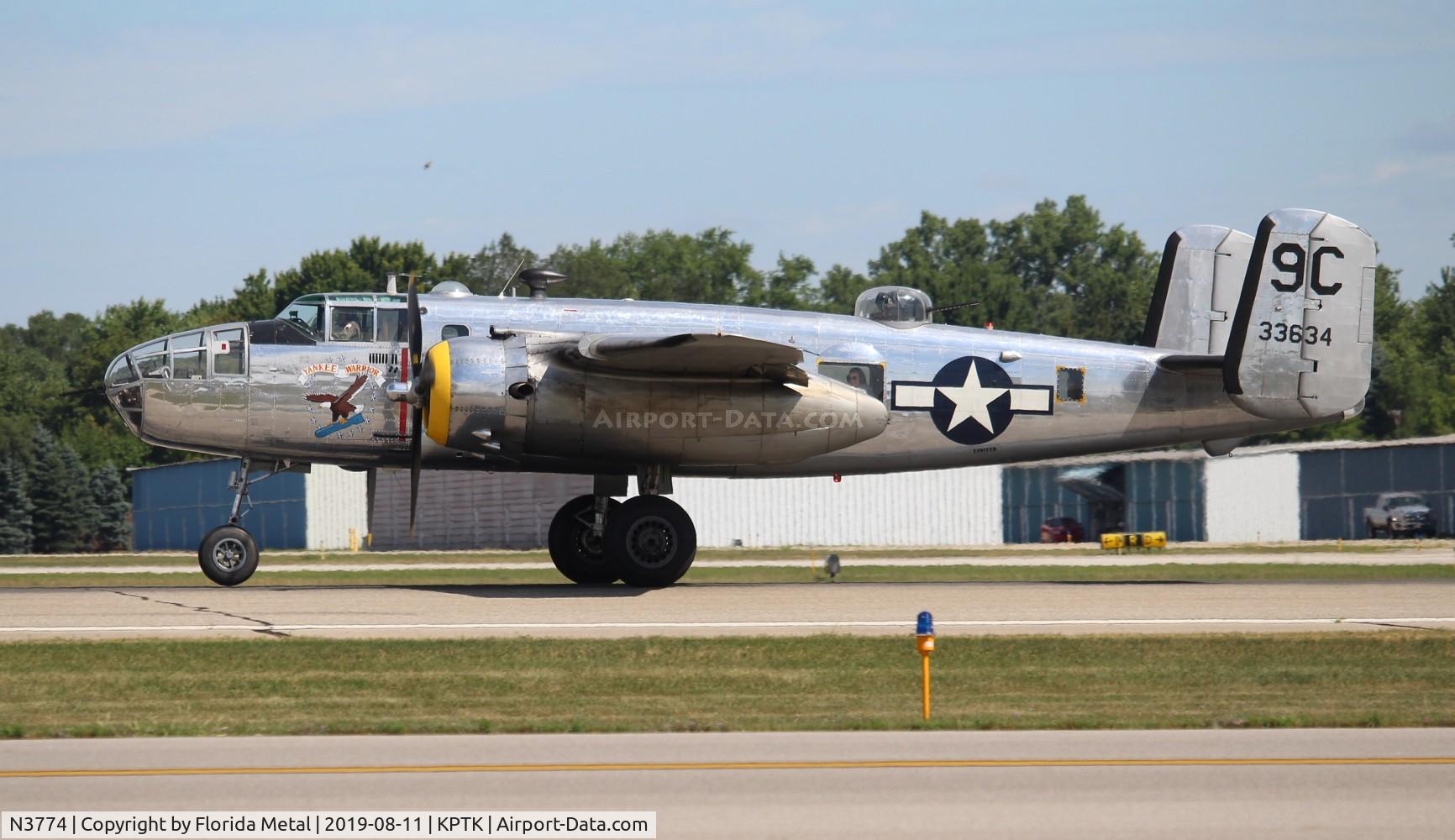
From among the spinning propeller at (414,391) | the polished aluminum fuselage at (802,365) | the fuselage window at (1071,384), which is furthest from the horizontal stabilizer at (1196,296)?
the spinning propeller at (414,391)

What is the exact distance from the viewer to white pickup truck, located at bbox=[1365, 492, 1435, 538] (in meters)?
61.1

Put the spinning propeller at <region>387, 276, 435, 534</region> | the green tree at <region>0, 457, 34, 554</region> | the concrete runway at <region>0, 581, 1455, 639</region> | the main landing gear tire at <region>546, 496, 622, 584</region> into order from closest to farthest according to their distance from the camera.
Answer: the concrete runway at <region>0, 581, 1455, 639</region> → the spinning propeller at <region>387, 276, 435, 534</region> → the main landing gear tire at <region>546, 496, 622, 584</region> → the green tree at <region>0, 457, 34, 554</region>

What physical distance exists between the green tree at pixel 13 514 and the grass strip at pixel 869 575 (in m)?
39.3

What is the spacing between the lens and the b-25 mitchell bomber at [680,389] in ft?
76.8

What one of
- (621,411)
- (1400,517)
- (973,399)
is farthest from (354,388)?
(1400,517)

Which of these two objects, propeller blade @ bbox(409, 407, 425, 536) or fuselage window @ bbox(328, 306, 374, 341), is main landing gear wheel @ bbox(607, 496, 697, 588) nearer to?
propeller blade @ bbox(409, 407, 425, 536)

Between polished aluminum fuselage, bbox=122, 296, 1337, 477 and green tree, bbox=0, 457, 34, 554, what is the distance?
2214 inches

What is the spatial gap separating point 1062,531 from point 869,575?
115 feet

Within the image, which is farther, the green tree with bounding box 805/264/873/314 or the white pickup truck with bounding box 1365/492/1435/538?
the green tree with bounding box 805/264/873/314

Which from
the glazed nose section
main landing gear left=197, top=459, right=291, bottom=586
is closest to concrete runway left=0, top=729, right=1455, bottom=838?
main landing gear left=197, top=459, right=291, bottom=586

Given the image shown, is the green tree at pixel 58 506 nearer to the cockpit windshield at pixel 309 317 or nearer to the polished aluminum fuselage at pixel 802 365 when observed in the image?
the polished aluminum fuselage at pixel 802 365

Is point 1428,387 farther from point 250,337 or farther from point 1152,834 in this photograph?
point 1152,834

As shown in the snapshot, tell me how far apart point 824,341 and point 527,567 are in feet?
49.3

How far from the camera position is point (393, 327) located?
24625mm
